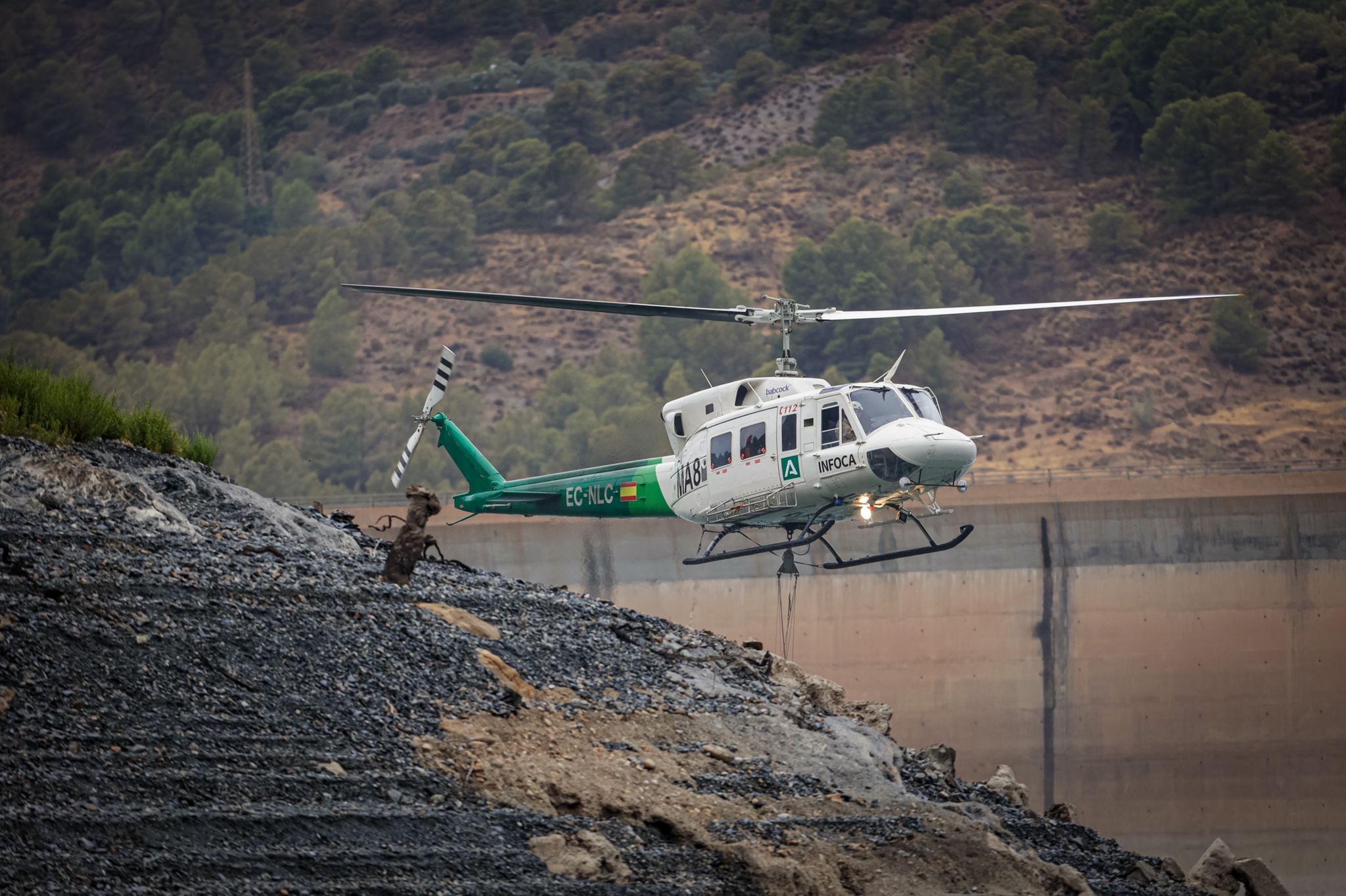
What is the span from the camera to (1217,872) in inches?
1080

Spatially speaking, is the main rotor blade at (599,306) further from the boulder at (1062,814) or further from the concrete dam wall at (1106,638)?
the concrete dam wall at (1106,638)

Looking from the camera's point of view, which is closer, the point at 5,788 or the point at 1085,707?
the point at 5,788

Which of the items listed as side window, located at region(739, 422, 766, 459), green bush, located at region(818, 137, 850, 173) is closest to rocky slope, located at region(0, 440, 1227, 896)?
side window, located at region(739, 422, 766, 459)

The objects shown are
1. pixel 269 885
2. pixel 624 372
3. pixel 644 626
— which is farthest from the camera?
pixel 624 372

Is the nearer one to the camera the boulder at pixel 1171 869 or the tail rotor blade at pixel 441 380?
the boulder at pixel 1171 869

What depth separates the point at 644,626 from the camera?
25.4 metres

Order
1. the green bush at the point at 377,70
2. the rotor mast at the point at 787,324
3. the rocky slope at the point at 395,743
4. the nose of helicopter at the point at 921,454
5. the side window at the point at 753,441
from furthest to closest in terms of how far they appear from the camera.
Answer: the green bush at the point at 377,70 < the side window at the point at 753,441 < the rotor mast at the point at 787,324 < the nose of helicopter at the point at 921,454 < the rocky slope at the point at 395,743

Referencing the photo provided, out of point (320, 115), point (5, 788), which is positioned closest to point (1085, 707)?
point (5, 788)

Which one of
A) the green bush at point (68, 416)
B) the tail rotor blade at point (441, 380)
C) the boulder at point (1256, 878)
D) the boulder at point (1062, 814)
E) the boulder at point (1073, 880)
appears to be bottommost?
the boulder at point (1256, 878)

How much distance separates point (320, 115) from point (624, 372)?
193 feet

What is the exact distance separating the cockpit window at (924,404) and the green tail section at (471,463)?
9.12m

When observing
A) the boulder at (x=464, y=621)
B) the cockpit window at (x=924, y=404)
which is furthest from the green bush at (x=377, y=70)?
the boulder at (x=464, y=621)

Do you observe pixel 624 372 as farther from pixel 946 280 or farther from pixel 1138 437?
pixel 1138 437

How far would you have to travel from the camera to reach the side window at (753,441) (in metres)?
25.9
